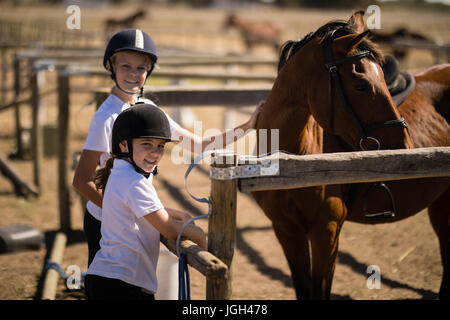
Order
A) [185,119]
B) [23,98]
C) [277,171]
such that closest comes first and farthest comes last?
[277,171], [23,98], [185,119]

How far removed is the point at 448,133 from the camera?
3.68 metres

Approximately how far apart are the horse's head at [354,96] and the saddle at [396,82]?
0.73 m

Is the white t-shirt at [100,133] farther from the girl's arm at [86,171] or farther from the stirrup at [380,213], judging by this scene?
the stirrup at [380,213]

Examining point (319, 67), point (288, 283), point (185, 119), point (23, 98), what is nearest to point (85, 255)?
point (288, 283)

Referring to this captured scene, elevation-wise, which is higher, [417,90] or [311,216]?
[417,90]

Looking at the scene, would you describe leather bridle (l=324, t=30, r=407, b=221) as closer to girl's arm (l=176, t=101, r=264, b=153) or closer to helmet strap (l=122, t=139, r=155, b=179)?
girl's arm (l=176, t=101, r=264, b=153)

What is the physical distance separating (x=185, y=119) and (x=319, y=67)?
306 inches

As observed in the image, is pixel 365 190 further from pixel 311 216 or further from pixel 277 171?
pixel 277 171

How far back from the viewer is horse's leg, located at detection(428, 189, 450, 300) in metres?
3.84

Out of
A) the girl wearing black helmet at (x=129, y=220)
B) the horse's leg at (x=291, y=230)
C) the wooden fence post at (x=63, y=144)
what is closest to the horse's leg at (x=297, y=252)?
the horse's leg at (x=291, y=230)

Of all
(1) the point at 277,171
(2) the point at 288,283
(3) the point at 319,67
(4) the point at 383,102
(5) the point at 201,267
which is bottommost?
(2) the point at 288,283

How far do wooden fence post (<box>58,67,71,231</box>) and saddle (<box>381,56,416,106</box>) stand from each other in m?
3.41

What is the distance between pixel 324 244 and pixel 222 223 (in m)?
1.08

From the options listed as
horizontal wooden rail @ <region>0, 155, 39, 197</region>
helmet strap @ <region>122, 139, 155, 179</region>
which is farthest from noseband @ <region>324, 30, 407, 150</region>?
horizontal wooden rail @ <region>0, 155, 39, 197</region>
